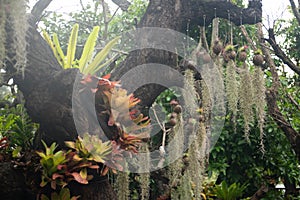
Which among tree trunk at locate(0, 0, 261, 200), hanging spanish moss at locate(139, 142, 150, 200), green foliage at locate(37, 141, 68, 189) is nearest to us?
green foliage at locate(37, 141, 68, 189)

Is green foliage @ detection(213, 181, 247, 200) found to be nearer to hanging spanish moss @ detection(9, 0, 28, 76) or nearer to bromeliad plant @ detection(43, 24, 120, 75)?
bromeliad plant @ detection(43, 24, 120, 75)

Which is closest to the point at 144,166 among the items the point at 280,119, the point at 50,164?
the point at 50,164

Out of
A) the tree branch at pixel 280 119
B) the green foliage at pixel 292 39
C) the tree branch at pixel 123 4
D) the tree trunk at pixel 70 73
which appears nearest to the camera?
the tree trunk at pixel 70 73

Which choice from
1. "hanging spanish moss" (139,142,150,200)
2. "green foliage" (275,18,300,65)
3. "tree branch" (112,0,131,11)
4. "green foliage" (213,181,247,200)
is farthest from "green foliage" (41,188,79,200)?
"green foliage" (275,18,300,65)

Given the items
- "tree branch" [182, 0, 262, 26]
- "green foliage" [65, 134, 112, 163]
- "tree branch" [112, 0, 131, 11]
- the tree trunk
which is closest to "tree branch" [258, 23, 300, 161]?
"tree branch" [182, 0, 262, 26]

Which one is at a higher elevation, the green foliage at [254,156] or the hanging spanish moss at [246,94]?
the hanging spanish moss at [246,94]

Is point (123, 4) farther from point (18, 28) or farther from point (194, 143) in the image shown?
point (18, 28)

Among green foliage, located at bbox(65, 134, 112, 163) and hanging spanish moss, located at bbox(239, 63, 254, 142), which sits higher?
hanging spanish moss, located at bbox(239, 63, 254, 142)

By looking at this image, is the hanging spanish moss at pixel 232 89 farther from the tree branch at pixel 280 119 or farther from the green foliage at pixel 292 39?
the green foliage at pixel 292 39

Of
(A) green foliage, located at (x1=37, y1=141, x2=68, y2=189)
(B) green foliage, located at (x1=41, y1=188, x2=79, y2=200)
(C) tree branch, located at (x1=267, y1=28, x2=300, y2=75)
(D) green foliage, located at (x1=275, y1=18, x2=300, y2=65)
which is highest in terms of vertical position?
(D) green foliage, located at (x1=275, y1=18, x2=300, y2=65)

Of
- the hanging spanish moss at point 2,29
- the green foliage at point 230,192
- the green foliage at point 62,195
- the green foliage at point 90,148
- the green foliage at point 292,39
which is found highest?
the green foliage at point 292,39

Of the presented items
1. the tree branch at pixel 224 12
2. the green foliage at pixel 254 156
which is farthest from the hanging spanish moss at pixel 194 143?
the green foliage at pixel 254 156

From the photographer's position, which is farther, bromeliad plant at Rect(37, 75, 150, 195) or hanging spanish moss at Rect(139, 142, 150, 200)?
hanging spanish moss at Rect(139, 142, 150, 200)

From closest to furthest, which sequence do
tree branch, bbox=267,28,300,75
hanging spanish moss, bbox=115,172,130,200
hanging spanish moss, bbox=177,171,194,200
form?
1. hanging spanish moss, bbox=115,172,130,200
2. hanging spanish moss, bbox=177,171,194,200
3. tree branch, bbox=267,28,300,75
